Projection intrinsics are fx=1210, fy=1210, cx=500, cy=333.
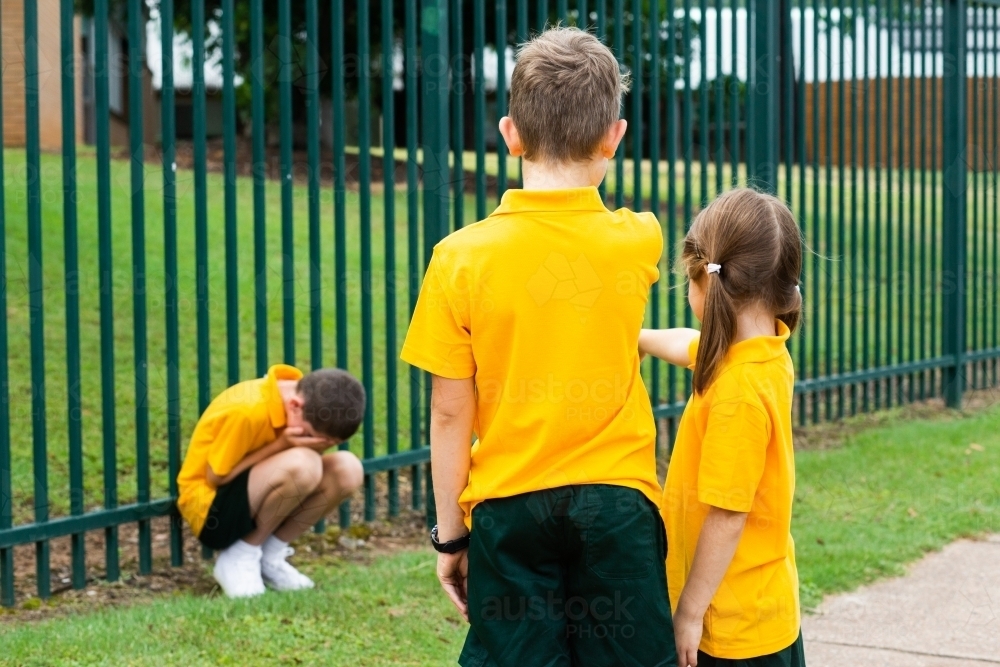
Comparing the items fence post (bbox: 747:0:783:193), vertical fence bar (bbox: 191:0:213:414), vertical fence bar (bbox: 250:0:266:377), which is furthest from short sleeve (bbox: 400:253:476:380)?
fence post (bbox: 747:0:783:193)

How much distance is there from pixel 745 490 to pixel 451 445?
22.8 inches

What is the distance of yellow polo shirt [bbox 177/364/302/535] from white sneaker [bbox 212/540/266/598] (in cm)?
15

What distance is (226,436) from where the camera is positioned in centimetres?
427

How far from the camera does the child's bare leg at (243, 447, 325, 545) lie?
429 cm

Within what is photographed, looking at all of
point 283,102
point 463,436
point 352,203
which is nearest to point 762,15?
point 283,102

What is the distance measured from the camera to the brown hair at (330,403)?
4242 mm

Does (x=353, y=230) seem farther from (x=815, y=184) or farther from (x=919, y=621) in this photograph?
(x=919, y=621)

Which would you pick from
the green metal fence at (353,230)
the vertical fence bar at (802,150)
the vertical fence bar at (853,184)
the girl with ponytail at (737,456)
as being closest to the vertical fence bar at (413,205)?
the green metal fence at (353,230)

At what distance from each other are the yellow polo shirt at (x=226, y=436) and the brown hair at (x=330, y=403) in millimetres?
131

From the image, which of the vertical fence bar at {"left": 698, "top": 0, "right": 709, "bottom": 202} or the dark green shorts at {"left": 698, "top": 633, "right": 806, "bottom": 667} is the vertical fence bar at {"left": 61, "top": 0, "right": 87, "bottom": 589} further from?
the vertical fence bar at {"left": 698, "top": 0, "right": 709, "bottom": 202}

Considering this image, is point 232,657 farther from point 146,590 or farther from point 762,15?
point 762,15

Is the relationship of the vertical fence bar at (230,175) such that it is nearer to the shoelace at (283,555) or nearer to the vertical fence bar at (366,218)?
the vertical fence bar at (366,218)

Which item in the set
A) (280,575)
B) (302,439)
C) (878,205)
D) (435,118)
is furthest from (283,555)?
(878,205)

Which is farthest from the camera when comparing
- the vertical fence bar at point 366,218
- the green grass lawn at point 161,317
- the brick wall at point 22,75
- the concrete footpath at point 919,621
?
the brick wall at point 22,75
